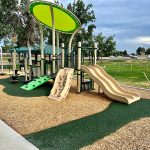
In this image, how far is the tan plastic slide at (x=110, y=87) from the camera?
11086mm

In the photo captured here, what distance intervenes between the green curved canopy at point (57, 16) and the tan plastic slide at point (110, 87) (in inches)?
131

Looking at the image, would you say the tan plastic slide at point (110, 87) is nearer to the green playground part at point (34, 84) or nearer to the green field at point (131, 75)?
the green playground part at point (34, 84)

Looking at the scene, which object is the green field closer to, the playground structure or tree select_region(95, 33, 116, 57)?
the playground structure

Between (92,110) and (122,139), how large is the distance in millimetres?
3226

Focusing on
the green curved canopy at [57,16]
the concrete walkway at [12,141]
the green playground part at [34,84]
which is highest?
the green curved canopy at [57,16]

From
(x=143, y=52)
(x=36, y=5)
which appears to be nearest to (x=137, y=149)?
(x=36, y=5)

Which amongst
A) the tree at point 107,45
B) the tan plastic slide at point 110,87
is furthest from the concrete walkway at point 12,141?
the tree at point 107,45

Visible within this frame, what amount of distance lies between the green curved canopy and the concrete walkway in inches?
321

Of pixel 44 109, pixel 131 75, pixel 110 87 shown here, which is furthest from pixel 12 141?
pixel 131 75

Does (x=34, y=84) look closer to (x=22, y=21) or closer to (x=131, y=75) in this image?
(x=131, y=75)

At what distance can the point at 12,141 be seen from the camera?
6406mm

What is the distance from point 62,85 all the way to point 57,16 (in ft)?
16.3

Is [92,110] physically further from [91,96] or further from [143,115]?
[91,96]

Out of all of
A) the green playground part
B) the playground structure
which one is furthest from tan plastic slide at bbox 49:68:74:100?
the green playground part
